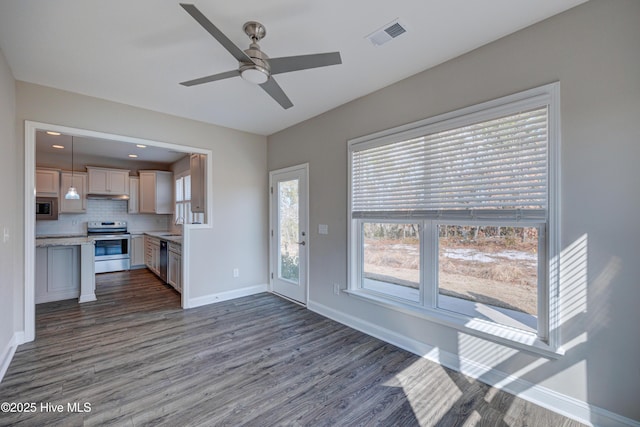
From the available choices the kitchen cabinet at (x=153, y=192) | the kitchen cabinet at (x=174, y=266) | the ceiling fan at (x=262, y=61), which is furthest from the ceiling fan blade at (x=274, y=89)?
the kitchen cabinet at (x=153, y=192)

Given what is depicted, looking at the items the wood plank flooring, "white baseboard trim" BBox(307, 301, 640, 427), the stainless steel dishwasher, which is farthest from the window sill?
the stainless steel dishwasher

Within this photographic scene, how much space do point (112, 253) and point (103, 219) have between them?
99cm

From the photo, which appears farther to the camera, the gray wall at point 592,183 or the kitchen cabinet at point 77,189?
the kitchen cabinet at point 77,189

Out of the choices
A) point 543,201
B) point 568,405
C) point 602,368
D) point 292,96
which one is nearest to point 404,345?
point 568,405

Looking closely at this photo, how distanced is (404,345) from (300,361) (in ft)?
3.49

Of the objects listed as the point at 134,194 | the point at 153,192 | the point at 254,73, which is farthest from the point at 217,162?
the point at 134,194

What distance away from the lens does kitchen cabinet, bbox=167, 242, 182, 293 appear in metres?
4.57

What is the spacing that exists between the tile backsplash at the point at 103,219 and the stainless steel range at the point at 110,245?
176 mm

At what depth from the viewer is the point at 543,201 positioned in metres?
1.98

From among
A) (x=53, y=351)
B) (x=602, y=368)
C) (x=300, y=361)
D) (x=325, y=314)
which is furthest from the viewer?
(x=325, y=314)

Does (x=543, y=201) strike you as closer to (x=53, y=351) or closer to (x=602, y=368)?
(x=602, y=368)

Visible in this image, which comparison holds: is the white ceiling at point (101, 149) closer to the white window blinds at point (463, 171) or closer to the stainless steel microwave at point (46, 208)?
the stainless steel microwave at point (46, 208)

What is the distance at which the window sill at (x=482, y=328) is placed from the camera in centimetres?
196

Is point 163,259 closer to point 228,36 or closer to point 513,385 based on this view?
point 228,36
